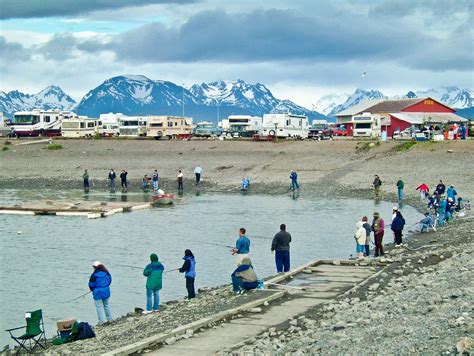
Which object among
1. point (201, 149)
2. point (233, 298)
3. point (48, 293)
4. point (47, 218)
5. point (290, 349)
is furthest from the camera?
point (201, 149)

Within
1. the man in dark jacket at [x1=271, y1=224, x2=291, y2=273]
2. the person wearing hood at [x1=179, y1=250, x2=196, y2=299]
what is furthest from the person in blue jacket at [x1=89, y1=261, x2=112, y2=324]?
the man in dark jacket at [x1=271, y1=224, x2=291, y2=273]

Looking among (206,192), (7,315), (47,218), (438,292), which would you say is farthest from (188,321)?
(206,192)

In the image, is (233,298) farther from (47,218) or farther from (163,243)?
(47,218)

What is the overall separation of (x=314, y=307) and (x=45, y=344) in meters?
6.19

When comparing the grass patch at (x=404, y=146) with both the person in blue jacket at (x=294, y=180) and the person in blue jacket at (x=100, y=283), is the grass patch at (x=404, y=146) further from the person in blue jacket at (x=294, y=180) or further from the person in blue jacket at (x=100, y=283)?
the person in blue jacket at (x=100, y=283)

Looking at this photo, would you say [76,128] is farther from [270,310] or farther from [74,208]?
[270,310]

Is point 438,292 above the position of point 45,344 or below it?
above

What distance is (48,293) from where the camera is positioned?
2556 cm

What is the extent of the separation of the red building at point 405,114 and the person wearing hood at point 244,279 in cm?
6561

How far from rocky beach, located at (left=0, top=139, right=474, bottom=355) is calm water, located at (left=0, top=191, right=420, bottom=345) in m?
3.06

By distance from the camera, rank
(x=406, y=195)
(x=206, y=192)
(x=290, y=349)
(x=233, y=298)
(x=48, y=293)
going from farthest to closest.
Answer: (x=206, y=192), (x=406, y=195), (x=48, y=293), (x=233, y=298), (x=290, y=349)

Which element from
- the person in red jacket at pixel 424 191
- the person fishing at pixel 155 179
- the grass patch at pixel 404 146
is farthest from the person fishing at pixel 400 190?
the person fishing at pixel 155 179

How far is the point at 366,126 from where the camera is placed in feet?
281

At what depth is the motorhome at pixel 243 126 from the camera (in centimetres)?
9500
